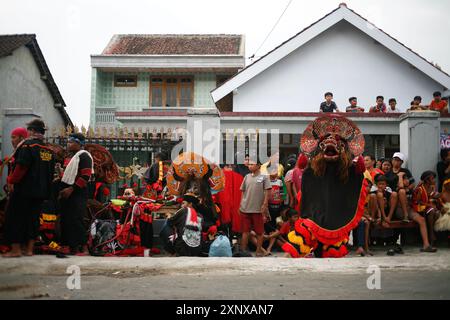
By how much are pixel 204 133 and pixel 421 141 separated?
4.31 metres

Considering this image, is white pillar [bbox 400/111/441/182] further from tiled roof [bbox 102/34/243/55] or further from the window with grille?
the window with grille

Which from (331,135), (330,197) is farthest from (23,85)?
(330,197)

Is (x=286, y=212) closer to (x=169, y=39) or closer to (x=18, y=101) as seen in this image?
(x=18, y=101)

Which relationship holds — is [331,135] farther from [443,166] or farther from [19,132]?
[19,132]

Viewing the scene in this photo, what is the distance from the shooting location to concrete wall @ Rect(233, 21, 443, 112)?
17656 mm

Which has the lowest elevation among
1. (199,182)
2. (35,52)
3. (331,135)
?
(199,182)

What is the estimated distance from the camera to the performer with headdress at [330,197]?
706cm

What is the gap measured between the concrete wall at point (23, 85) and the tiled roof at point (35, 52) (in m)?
0.21

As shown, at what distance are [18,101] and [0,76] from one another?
1.75 meters

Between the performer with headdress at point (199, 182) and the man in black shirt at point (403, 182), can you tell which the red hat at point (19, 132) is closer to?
the performer with headdress at point (199, 182)

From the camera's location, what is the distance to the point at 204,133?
10.5 meters

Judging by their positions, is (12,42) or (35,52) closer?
(12,42)

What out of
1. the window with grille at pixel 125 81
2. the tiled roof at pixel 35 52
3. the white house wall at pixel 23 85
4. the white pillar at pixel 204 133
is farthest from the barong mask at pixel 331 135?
the window with grille at pixel 125 81
